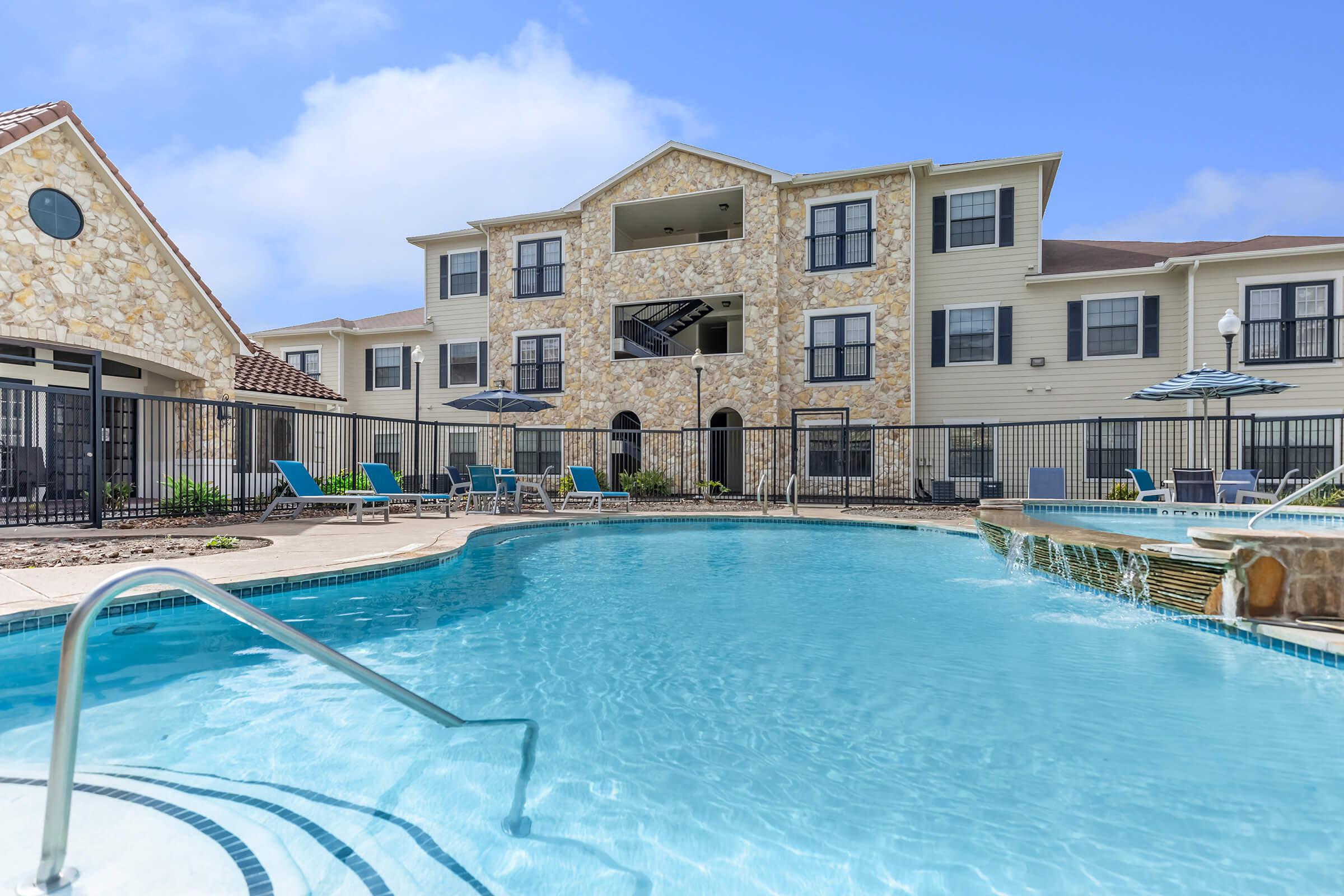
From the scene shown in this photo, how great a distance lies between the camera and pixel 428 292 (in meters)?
23.0

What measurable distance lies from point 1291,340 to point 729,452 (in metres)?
13.3

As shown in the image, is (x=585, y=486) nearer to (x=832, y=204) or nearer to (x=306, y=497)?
(x=306, y=497)

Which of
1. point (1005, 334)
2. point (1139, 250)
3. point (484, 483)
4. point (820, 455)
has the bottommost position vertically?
point (484, 483)

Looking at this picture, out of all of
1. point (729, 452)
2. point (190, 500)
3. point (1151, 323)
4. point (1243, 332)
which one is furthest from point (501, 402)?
point (1243, 332)

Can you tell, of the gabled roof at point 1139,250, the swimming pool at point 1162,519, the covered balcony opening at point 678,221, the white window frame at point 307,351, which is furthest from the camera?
the white window frame at point 307,351

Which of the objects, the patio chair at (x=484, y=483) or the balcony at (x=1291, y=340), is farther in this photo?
the balcony at (x=1291, y=340)

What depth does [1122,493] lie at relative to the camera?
14633 millimetres

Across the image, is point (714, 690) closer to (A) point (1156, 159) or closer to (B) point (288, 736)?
A: (B) point (288, 736)

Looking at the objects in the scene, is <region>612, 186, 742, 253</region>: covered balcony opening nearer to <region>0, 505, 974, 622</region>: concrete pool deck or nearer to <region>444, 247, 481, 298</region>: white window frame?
<region>444, 247, 481, 298</region>: white window frame

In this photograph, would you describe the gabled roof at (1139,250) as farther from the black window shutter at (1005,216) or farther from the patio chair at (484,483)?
the patio chair at (484,483)

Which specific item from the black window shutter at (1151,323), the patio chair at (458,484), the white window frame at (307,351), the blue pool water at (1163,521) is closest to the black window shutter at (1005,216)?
the black window shutter at (1151,323)

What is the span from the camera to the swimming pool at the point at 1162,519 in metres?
8.57

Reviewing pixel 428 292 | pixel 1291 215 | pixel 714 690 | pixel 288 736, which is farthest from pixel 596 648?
pixel 1291 215

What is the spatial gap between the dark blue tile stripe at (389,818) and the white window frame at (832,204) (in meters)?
18.1
